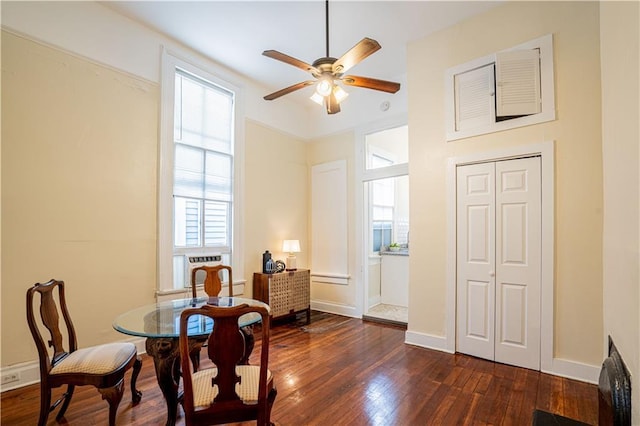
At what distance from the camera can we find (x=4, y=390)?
258 centimetres

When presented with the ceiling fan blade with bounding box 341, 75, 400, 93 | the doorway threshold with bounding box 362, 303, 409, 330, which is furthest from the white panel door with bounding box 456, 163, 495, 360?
the ceiling fan blade with bounding box 341, 75, 400, 93

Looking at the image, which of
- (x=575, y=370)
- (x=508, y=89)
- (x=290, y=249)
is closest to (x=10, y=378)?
(x=290, y=249)

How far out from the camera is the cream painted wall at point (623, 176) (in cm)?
108

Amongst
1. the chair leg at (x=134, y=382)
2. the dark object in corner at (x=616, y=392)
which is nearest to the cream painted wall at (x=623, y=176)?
the dark object in corner at (x=616, y=392)

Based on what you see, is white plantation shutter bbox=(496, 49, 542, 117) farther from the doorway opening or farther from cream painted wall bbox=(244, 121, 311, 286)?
cream painted wall bbox=(244, 121, 311, 286)

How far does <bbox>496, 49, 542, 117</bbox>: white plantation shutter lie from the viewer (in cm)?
303

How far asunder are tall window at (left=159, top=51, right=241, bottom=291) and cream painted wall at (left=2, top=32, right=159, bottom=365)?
0.56ft

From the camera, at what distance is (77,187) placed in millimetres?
3010

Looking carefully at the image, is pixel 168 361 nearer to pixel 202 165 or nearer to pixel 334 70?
pixel 334 70

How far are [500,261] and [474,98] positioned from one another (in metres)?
1.78

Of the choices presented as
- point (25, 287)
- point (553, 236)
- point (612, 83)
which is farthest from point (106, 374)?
point (553, 236)

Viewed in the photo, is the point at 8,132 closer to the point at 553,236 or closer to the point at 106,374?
the point at 106,374

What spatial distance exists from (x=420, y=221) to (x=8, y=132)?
13.5 feet

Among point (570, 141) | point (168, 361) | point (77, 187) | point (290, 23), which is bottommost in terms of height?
point (168, 361)
